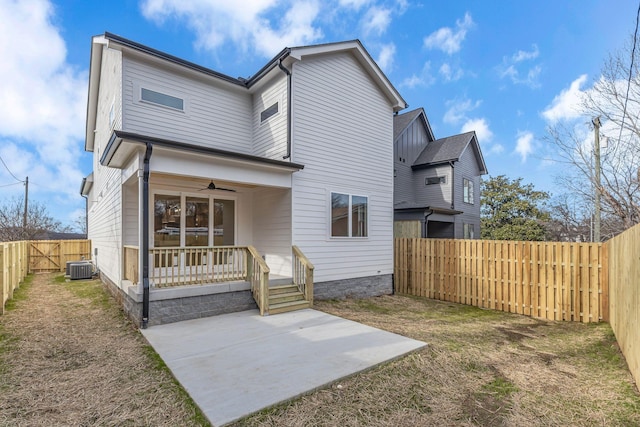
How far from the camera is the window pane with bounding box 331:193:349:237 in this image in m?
8.69

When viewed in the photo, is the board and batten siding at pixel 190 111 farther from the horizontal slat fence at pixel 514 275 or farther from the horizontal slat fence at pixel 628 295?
the horizontal slat fence at pixel 628 295

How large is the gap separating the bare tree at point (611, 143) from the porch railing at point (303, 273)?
10.1 meters

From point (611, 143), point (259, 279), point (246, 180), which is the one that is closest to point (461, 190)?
point (611, 143)

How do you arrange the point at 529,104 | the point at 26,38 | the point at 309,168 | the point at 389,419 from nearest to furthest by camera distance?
1. the point at 389,419
2. the point at 309,168
3. the point at 26,38
4. the point at 529,104

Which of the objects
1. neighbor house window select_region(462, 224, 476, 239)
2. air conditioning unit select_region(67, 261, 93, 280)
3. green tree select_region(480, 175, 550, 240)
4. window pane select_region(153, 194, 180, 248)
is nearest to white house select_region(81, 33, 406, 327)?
window pane select_region(153, 194, 180, 248)

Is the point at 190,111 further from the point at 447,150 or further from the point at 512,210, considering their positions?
the point at 512,210

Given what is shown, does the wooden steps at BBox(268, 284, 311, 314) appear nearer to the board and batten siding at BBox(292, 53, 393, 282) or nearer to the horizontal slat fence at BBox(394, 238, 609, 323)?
the board and batten siding at BBox(292, 53, 393, 282)

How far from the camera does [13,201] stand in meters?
22.2

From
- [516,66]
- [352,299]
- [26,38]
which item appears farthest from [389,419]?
[516,66]

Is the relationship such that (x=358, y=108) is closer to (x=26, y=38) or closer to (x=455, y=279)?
(x=455, y=279)

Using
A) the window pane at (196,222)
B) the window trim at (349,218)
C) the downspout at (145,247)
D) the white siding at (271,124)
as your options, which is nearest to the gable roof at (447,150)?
the window trim at (349,218)

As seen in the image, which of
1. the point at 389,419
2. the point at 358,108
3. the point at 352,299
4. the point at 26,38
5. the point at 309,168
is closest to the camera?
the point at 389,419

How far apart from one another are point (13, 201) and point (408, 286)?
27.8 m

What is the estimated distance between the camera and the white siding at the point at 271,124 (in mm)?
8156
